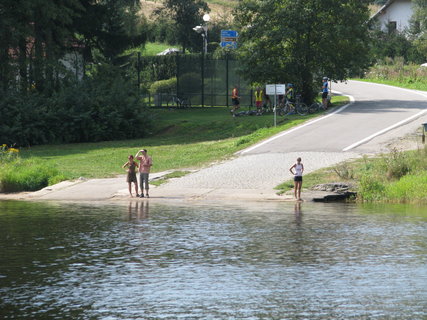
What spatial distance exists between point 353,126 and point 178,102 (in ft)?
59.1

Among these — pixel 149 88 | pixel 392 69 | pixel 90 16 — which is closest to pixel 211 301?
pixel 90 16

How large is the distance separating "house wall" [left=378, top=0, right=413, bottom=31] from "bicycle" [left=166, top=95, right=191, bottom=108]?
49.1 metres

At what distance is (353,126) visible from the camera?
1527 inches

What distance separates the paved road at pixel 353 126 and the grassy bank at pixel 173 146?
1504 millimetres

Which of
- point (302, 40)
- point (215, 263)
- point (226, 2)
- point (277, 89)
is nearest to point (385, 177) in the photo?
point (277, 89)

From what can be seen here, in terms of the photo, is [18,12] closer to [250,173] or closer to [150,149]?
[150,149]

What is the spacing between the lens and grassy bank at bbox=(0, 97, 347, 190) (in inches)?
1339

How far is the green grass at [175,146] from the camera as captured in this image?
34.3 meters

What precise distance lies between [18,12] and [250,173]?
21.0 meters

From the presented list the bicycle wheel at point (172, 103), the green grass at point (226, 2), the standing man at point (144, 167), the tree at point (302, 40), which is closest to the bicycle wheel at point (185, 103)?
the bicycle wheel at point (172, 103)

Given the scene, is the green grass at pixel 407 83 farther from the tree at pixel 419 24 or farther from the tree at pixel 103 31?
the tree at pixel 103 31

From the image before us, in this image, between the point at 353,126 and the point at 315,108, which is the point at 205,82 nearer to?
the point at 315,108

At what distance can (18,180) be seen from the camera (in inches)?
1208

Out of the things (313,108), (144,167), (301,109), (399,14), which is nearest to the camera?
(144,167)
